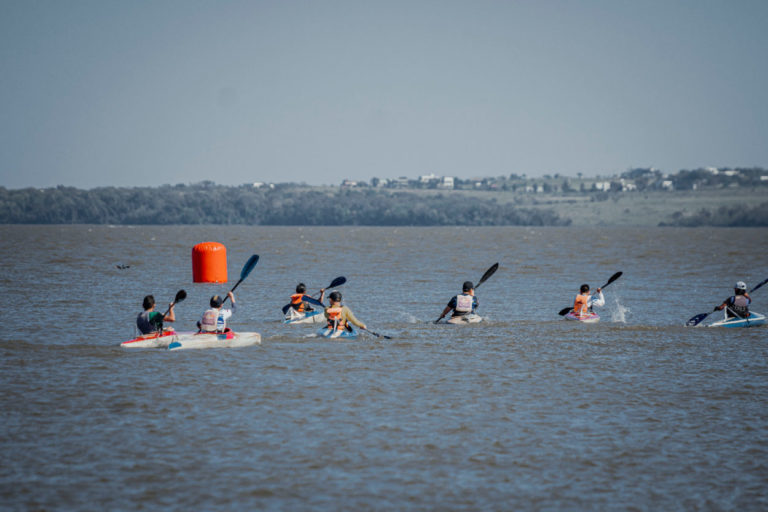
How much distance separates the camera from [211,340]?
69.6ft

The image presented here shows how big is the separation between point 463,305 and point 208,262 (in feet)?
57.1

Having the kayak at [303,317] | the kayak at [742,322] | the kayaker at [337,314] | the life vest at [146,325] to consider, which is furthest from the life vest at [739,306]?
the life vest at [146,325]

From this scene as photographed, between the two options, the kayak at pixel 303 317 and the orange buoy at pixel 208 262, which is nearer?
the kayak at pixel 303 317

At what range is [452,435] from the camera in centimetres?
1331

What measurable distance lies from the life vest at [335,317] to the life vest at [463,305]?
4.73 metres

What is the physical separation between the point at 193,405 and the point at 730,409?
31.6 ft

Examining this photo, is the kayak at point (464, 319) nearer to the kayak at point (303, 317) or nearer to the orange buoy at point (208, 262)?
the kayak at point (303, 317)

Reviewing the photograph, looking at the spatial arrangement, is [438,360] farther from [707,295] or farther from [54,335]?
[707,295]

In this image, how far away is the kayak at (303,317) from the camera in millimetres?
26750

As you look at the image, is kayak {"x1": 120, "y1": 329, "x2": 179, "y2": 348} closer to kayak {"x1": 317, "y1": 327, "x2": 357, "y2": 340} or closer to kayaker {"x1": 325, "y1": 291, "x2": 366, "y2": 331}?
kayak {"x1": 317, "y1": 327, "x2": 357, "y2": 340}

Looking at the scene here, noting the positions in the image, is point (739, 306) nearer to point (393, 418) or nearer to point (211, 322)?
point (393, 418)

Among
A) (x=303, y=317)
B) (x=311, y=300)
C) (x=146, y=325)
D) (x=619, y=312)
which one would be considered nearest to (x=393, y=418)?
(x=146, y=325)

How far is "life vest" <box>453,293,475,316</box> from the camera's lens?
26.6 m

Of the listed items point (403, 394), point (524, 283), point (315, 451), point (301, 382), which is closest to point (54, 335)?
point (301, 382)
